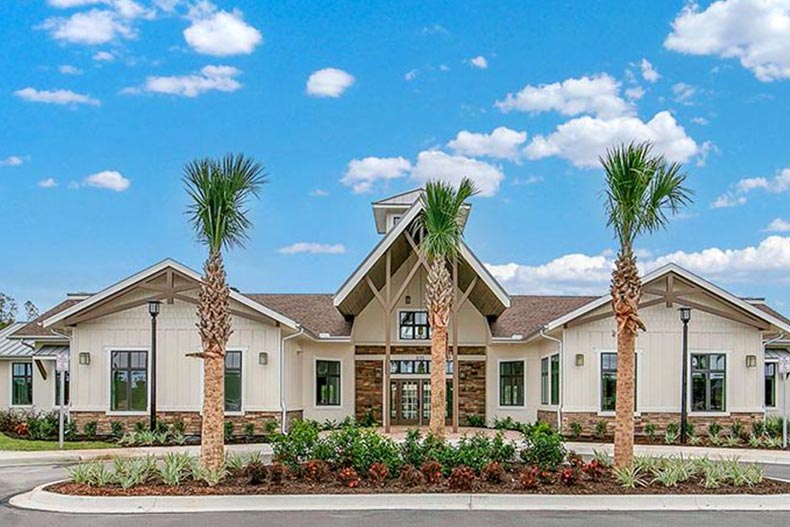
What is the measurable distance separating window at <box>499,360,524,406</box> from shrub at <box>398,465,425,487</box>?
14.9 m

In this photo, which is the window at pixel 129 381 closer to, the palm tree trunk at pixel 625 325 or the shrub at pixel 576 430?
the shrub at pixel 576 430

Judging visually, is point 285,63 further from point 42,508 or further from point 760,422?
point 760,422

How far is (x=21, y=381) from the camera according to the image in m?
30.0

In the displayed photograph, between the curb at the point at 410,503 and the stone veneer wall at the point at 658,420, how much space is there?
37.6 ft

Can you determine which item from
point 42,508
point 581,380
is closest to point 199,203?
point 42,508

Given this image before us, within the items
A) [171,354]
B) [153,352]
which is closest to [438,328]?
[153,352]

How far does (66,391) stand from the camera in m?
29.4

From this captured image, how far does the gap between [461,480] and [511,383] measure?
1563 centimetres

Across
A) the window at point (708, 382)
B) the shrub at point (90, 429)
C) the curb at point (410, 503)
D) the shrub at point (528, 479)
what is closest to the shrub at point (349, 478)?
the curb at point (410, 503)

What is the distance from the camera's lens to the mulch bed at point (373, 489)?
39.8 feet

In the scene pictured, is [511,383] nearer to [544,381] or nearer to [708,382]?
[544,381]

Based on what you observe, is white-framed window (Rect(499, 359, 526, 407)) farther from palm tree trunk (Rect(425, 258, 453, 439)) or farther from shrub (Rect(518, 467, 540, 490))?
shrub (Rect(518, 467, 540, 490))

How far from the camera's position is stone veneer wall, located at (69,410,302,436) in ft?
76.7

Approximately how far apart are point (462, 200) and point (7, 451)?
11.4 metres
